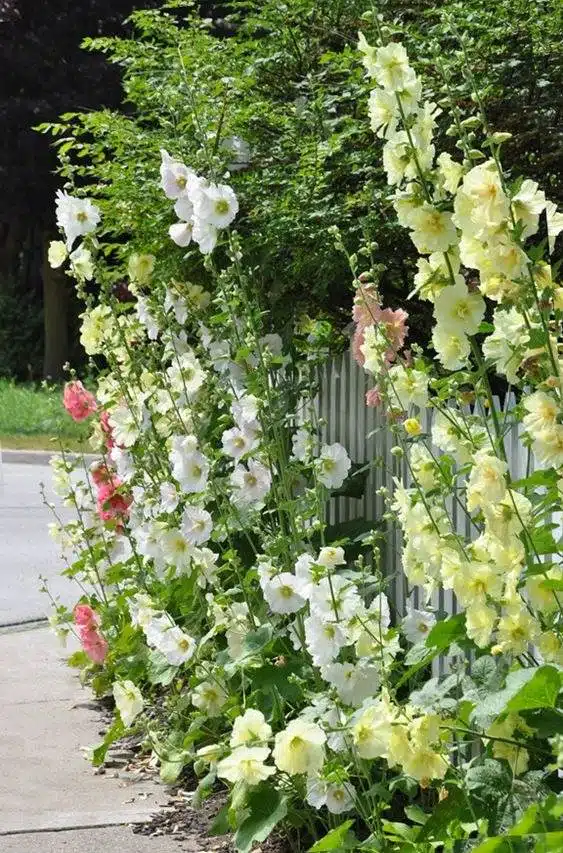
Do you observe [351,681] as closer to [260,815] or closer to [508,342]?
[260,815]

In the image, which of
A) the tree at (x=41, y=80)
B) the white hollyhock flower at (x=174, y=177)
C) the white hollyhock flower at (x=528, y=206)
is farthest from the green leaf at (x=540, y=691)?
the tree at (x=41, y=80)

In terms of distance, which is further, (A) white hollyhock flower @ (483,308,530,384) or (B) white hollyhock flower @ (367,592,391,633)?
(B) white hollyhock flower @ (367,592,391,633)

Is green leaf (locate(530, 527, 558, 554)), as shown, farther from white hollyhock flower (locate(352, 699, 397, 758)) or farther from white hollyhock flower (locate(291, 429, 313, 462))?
white hollyhock flower (locate(291, 429, 313, 462))

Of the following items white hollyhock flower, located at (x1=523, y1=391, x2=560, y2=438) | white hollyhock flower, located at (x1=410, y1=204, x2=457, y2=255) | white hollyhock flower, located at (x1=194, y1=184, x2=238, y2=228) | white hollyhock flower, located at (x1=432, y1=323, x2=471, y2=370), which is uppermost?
white hollyhock flower, located at (x1=194, y1=184, x2=238, y2=228)

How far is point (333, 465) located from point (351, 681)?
0.94m

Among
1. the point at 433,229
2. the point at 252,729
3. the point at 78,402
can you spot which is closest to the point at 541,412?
the point at 433,229

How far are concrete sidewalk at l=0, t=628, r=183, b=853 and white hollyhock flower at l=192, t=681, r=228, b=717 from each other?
0.38m

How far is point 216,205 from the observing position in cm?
436

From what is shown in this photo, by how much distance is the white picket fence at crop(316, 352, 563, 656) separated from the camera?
5.14 metres

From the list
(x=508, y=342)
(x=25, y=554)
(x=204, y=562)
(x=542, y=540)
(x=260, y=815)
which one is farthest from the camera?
(x=25, y=554)

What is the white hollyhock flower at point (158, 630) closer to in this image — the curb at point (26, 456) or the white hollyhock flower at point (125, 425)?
the white hollyhock flower at point (125, 425)

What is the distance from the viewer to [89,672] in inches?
261

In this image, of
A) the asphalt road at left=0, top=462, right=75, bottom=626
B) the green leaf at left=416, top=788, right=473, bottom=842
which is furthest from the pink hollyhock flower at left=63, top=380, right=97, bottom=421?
the green leaf at left=416, top=788, right=473, bottom=842

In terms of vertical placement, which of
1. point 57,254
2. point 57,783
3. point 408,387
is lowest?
point 57,783
